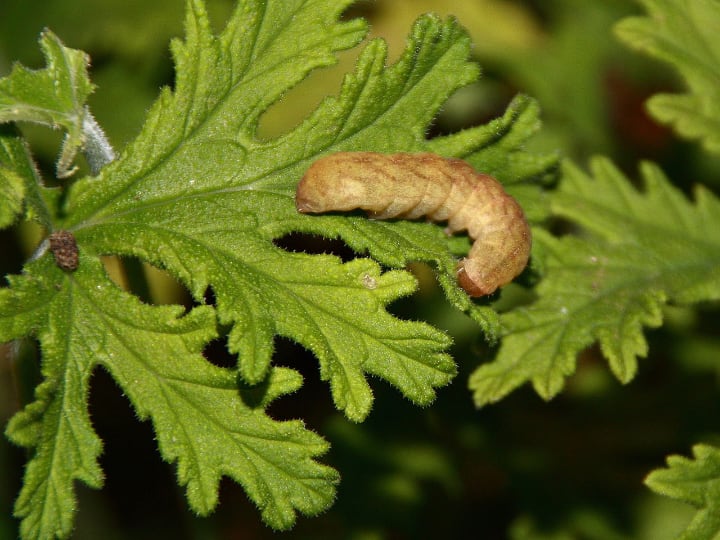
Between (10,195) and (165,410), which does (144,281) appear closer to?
(165,410)

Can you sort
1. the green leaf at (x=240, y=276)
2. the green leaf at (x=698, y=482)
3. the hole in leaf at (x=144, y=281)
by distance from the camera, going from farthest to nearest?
the hole in leaf at (x=144, y=281), the green leaf at (x=698, y=482), the green leaf at (x=240, y=276)

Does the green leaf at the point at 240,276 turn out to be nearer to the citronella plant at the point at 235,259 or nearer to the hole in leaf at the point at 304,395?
the citronella plant at the point at 235,259

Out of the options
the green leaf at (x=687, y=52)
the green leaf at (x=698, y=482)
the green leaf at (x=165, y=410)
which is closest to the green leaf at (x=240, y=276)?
the green leaf at (x=165, y=410)

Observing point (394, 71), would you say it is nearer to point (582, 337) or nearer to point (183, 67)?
point (183, 67)

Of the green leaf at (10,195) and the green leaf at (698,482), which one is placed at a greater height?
the green leaf at (10,195)

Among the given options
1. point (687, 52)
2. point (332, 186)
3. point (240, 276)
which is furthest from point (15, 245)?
point (687, 52)

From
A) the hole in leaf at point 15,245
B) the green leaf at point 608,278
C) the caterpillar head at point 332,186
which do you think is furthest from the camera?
the hole in leaf at point 15,245
